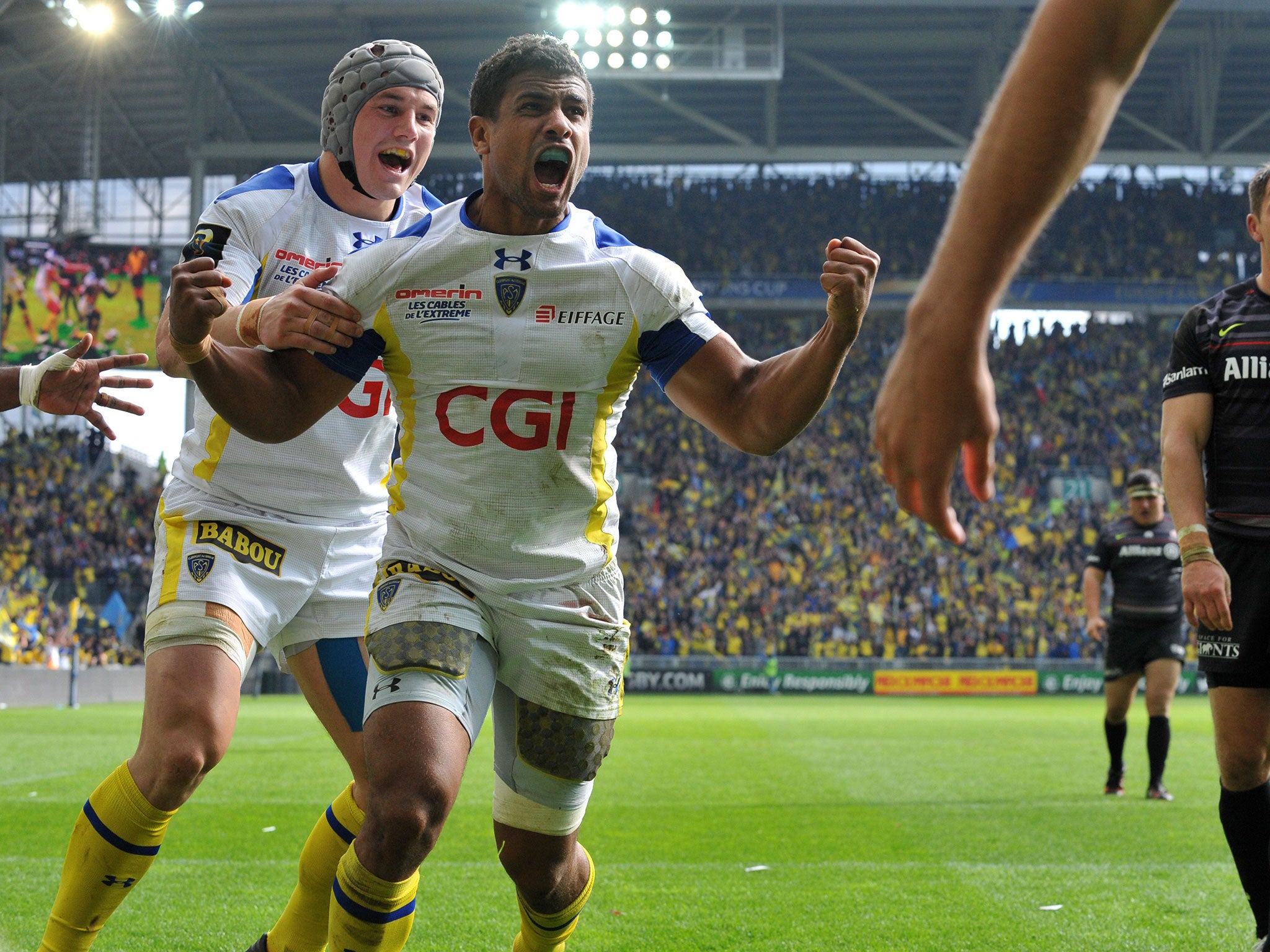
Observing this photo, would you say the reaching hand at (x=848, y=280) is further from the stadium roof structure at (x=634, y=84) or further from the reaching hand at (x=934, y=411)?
the stadium roof structure at (x=634, y=84)

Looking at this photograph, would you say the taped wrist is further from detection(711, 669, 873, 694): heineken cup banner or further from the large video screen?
the large video screen

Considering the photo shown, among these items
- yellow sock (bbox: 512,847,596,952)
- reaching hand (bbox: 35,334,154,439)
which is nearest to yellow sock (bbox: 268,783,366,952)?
yellow sock (bbox: 512,847,596,952)

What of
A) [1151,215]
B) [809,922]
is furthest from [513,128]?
[1151,215]

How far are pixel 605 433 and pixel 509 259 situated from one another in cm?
53

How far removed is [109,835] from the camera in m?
3.45

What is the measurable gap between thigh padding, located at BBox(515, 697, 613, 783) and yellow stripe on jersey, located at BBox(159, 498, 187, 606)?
3.69ft

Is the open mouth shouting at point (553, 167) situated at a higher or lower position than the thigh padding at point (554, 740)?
higher

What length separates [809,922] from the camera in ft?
16.2

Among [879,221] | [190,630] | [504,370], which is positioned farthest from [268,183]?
[879,221]

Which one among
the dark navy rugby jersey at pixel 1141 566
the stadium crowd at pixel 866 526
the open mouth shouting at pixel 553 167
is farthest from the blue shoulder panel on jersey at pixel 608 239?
the stadium crowd at pixel 866 526

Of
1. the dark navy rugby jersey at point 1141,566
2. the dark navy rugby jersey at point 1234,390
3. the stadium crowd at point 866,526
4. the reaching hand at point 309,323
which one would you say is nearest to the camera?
the reaching hand at point 309,323

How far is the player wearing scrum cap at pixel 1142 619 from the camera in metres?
9.02

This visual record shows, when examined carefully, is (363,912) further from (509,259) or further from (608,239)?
(608,239)

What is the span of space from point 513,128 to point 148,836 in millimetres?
2171
